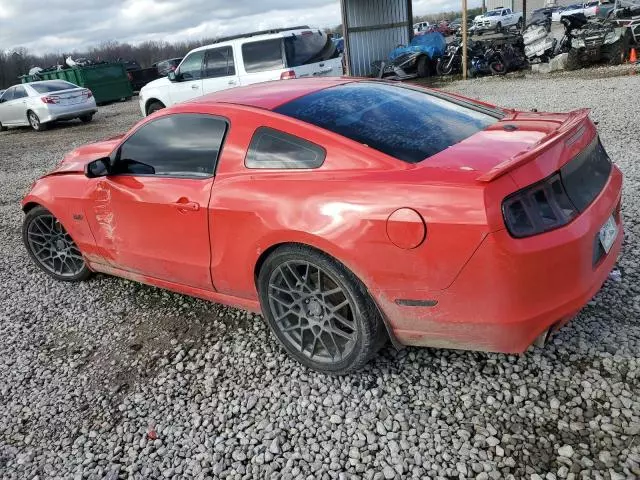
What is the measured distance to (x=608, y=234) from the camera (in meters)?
2.41

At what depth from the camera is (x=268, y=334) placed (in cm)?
320

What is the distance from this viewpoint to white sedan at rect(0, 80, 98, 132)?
50.5ft

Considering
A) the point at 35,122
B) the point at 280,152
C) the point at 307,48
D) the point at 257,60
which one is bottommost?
the point at 35,122

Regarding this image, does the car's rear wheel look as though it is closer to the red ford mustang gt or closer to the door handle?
Result: the red ford mustang gt

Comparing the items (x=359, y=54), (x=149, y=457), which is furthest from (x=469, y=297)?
(x=359, y=54)

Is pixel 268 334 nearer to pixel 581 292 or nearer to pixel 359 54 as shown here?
pixel 581 292

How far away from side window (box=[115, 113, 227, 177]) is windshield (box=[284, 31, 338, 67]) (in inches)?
285

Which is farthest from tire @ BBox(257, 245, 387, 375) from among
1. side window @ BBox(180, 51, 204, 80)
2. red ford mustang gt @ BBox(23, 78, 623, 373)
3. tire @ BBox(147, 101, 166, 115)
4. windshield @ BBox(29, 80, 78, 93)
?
windshield @ BBox(29, 80, 78, 93)

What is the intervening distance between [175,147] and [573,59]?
14306 mm

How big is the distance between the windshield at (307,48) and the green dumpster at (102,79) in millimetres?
15621

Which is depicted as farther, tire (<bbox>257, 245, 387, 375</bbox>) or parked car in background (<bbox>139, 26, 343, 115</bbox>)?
parked car in background (<bbox>139, 26, 343, 115</bbox>)

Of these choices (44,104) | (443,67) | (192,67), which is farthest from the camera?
(443,67)

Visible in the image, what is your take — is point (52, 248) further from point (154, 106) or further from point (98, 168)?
point (154, 106)

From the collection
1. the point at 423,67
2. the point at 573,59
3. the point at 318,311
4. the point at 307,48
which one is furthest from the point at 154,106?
the point at 318,311
